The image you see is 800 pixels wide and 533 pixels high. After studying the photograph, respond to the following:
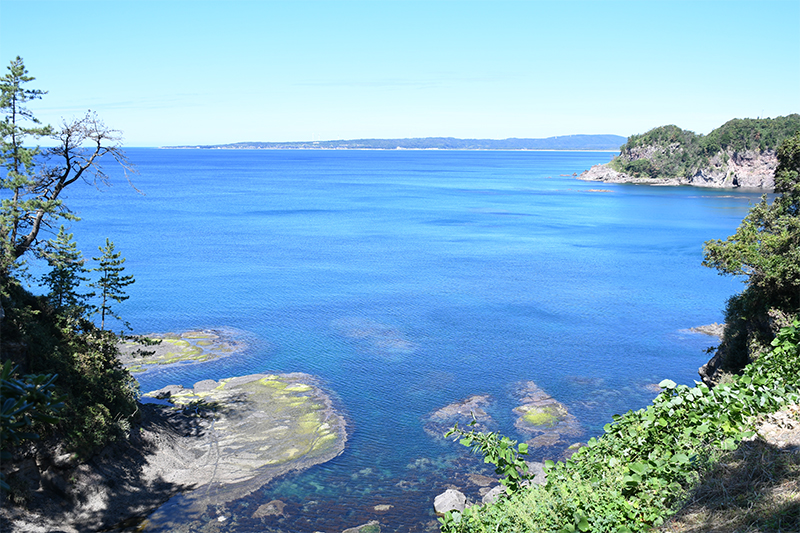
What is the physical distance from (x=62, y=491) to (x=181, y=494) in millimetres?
3891

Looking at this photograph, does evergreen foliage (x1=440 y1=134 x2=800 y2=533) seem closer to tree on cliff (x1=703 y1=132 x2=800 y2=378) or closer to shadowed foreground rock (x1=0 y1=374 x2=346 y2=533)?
tree on cliff (x1=703 y1=132 x2=800 y2=378)

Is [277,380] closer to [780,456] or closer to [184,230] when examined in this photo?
[780,456]

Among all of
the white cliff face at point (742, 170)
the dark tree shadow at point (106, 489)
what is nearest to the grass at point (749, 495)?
the dark tree shadow at point (106, 489)

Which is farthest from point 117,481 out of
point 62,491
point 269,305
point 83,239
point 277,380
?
point 83,239

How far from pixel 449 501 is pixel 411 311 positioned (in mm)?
23256

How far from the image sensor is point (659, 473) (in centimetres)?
859

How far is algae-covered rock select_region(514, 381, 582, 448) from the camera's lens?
24719 mm

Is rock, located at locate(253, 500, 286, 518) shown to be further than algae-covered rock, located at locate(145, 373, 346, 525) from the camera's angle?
No

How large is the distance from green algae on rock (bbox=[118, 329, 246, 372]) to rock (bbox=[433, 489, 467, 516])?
17.8 metres

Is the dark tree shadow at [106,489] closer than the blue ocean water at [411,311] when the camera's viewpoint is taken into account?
Yes

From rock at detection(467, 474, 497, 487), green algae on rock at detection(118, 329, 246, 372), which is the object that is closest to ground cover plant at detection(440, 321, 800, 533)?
rock at detection(467, 474, 497, 487)

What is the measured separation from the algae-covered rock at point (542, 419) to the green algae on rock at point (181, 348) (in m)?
16.9

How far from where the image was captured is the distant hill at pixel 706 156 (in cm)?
14025

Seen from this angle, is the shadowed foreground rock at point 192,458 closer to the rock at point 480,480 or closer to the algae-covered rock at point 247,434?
the algae-covered rock at point 247,434
